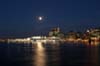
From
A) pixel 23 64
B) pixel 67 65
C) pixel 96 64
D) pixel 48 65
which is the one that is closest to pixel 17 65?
pixel 23 64

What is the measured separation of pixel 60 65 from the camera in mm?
54469

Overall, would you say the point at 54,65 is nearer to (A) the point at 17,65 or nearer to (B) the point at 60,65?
(B) the point at 60,65

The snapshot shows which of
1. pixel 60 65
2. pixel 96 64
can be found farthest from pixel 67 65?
pixel 96 64

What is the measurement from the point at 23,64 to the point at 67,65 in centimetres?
816

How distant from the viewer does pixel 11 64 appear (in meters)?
56.2

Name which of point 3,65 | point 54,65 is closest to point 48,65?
point 54,65

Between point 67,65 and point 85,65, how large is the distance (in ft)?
10.5

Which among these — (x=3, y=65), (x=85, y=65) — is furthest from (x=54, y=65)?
(x=3, y=65)

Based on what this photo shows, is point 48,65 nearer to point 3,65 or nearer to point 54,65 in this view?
point 54,65

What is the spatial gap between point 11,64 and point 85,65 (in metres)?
13.6

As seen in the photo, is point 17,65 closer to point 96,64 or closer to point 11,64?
point 11,64

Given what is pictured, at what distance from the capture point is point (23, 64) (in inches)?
2201

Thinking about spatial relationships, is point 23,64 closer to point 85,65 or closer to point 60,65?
point 60,65

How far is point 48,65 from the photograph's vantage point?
178ft
